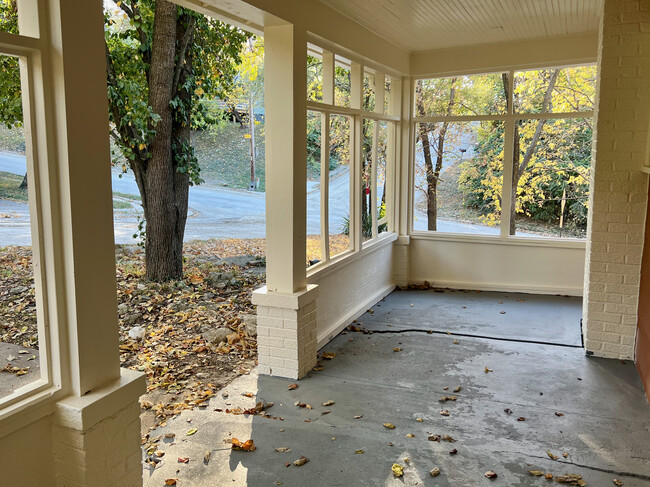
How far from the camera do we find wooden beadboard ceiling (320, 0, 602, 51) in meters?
5.04

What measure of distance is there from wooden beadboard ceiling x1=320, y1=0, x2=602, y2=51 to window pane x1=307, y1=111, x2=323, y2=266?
1036 millimetres

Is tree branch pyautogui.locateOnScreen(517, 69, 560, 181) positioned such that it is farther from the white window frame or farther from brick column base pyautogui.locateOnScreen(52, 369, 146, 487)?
the white window frame

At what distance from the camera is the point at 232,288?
7.41 metres

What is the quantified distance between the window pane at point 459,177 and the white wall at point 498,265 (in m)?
0.27

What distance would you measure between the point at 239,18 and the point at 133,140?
2984 millimetres

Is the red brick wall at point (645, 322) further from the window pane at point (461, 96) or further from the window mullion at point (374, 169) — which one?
the window pane at point (461, 96)

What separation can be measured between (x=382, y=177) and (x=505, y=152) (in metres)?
1.64

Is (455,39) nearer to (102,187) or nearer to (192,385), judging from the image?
(192,385)

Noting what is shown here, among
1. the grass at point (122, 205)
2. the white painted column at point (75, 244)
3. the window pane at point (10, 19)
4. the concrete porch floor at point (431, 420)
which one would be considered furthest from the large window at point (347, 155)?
the grass at point (122, 205)

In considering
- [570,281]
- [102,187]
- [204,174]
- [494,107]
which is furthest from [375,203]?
[204,174]

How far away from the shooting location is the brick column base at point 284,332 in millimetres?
4305

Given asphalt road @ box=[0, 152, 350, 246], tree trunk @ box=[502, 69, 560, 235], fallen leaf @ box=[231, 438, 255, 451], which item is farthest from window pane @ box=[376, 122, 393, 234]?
fallen leaf @ box=[231, 438, 255, 451]

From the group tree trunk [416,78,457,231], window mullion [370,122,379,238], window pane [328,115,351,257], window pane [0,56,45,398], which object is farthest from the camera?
tree trunk [416,78,457,231]

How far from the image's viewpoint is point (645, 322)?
14.3 ft
